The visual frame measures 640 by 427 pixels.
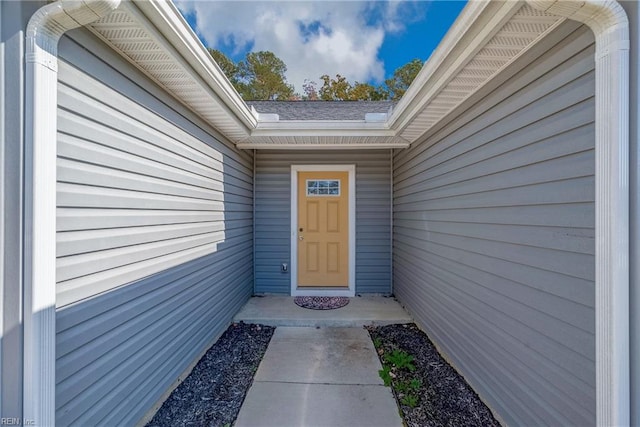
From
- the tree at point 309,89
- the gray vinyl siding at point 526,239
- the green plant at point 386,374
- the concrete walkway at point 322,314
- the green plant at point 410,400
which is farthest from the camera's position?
the tree at point 309,89

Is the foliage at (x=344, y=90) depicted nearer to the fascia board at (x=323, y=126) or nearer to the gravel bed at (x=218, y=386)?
the fascia board at (x=323, y=126)

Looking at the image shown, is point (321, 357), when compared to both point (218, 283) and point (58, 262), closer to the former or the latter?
point (218, 283)

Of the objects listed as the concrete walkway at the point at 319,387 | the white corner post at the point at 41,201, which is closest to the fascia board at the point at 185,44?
the white corner post at the point at 41,201

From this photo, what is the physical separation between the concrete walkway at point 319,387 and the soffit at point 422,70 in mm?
2437

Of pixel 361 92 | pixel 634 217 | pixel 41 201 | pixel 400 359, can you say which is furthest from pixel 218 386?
pixel 361 92

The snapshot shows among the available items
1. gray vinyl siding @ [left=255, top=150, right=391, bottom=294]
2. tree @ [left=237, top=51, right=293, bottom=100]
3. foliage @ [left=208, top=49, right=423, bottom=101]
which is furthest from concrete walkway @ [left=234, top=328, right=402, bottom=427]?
tree @ [left=237, top=51, right=293, bottom=100]

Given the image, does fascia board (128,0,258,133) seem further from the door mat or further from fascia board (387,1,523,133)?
the door mat

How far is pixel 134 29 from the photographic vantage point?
5.05 feet

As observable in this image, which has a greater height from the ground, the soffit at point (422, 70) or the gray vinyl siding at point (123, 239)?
the soffit at point (422, 70)

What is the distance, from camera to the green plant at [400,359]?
2.68 meters

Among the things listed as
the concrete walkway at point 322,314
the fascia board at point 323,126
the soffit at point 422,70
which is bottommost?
the concrete walkway at point 322,314

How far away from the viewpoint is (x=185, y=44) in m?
1.77

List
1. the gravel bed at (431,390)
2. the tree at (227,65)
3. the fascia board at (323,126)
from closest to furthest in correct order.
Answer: the gravel bed at (431,390), the fascia board at (323,126), the tree at (227,65)

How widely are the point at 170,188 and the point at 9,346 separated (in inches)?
52.7
